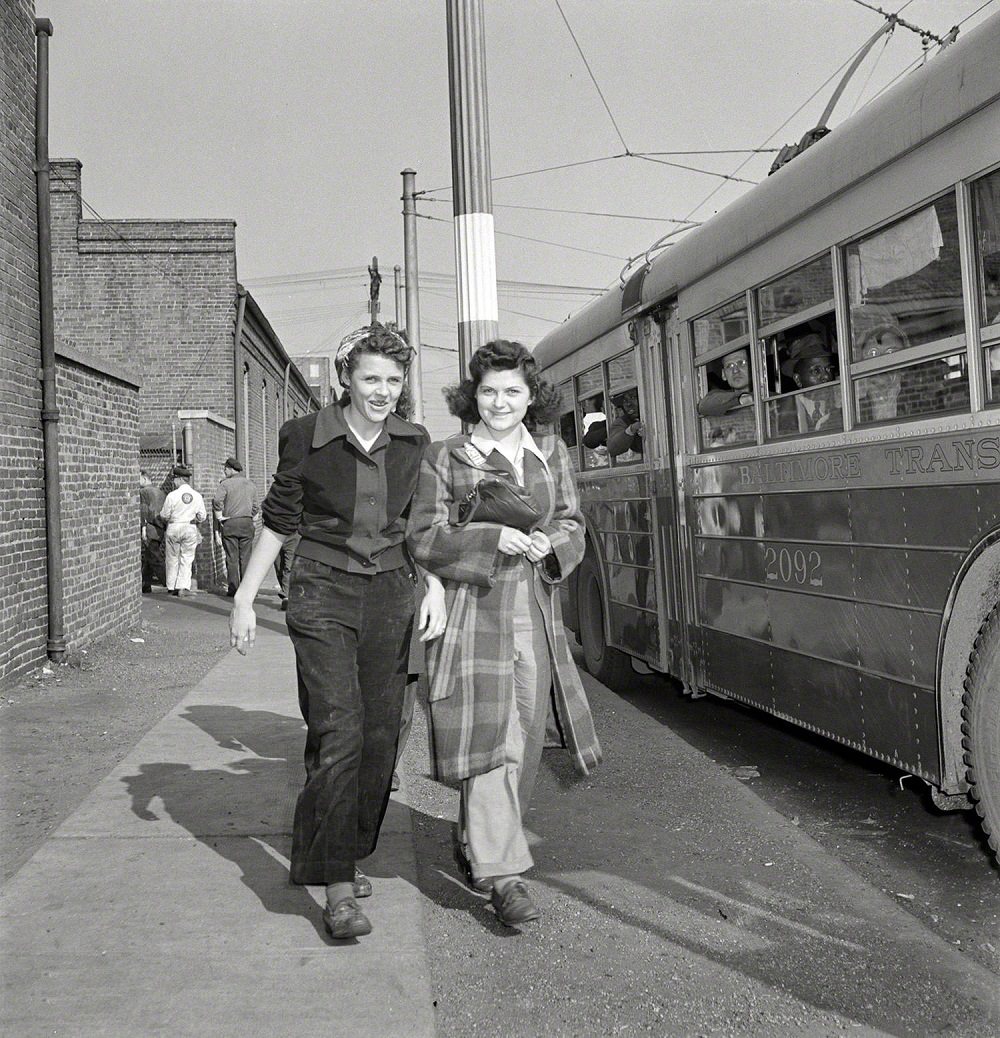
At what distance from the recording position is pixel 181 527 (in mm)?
15289

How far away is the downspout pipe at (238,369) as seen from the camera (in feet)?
74.8

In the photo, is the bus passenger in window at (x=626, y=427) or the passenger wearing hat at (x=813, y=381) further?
the bus passenger in window at (x=626, y=427)

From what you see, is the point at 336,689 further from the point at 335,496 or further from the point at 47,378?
the point at 47,378

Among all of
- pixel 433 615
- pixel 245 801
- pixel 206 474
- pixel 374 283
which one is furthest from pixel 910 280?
pixel 374 283

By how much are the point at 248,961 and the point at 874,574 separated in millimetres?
2653

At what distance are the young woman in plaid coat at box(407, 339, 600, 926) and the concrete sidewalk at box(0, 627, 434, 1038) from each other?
1.50 feet

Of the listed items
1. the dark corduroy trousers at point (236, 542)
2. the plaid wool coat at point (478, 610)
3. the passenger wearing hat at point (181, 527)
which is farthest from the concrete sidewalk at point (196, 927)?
the passenger wearing hat at point (181, 527)

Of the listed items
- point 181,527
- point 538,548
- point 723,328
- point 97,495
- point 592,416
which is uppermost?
point 723,328

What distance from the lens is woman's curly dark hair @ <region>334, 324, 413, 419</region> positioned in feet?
12.6

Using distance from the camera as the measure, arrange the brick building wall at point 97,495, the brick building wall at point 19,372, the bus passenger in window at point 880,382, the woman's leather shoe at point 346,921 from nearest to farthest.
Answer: the woman's leather shoe at point 346,921 < the bus passenger in window at point 880,382 < the brick building wall at point 19,372 < the brick building wall at point 97,495

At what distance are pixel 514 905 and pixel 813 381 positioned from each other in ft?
8.55

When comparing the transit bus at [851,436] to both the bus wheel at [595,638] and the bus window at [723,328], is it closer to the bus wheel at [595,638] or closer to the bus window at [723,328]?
the bus window at [723,328]

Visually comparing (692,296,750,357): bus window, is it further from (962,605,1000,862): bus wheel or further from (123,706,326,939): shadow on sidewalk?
(123,706,326,939): shadow on sidewalk

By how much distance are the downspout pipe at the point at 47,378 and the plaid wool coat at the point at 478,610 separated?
20.3 feet
